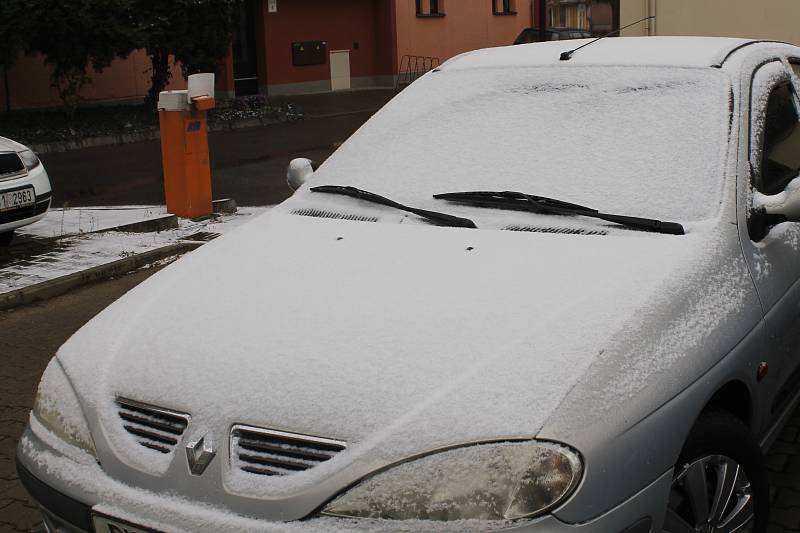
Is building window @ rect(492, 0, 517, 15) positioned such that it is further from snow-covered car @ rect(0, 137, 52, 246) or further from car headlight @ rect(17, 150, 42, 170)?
snow-covered car @ rect(0, 137, 52, 246)

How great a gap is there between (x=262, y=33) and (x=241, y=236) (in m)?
23.7

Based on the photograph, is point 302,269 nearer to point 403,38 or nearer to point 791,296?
point 791,296

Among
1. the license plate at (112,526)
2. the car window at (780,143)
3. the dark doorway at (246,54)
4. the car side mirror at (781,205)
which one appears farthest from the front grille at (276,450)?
the dark doorway at (246,54)

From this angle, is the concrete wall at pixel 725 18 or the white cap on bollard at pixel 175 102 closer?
the white cap on bollard at pixel 175 102

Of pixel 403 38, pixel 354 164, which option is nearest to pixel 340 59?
pixel 403 38

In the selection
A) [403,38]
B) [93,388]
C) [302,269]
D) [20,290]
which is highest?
[403,38]

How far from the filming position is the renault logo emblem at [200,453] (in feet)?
7.79

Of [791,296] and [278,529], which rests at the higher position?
[791,296]

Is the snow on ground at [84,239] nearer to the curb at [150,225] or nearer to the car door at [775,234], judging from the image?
the curb at [150,225]

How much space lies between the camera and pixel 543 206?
327cm

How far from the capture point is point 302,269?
3.06 meters

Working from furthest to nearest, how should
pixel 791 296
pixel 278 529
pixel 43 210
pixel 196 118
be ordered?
1. pixel 196 118
2. pixel 43 210
3. pixel 791 296
4. pixel 278 529

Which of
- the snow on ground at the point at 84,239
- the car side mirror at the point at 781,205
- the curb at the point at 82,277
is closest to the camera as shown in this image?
the car side mirror at the point at 781,205

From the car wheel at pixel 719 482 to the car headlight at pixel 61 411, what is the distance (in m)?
1.57
